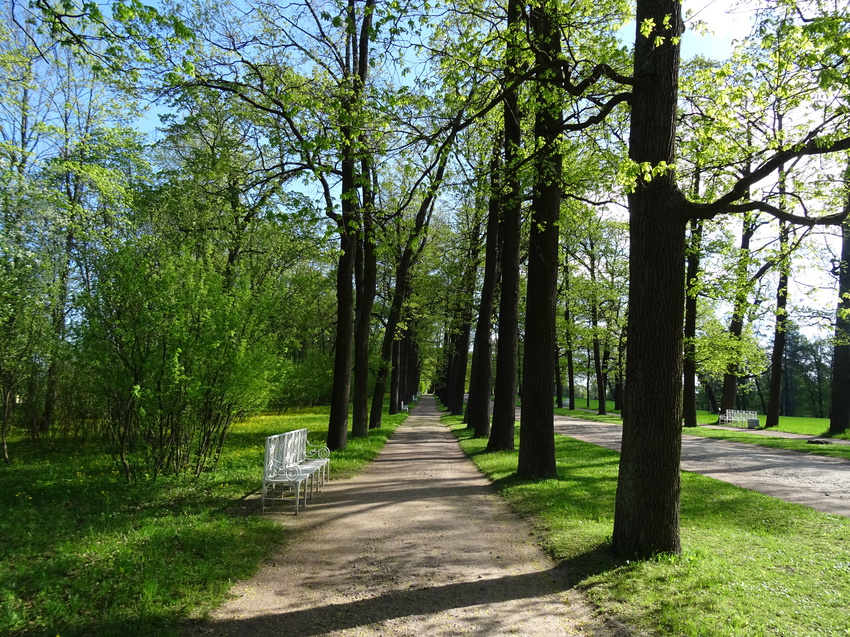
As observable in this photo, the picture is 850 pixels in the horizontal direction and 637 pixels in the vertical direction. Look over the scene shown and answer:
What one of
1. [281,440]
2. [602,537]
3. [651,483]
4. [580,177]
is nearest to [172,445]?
[281,440]

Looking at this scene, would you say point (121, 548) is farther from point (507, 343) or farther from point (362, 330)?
point (362, 330)

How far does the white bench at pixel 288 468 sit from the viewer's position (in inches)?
281

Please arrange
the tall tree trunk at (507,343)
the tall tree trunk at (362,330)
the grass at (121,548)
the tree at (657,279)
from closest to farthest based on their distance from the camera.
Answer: the grass at (121,548) < the tree at (657,279) < the tall tree trunk at (507,343) < the tall tree trunk at (362,330)

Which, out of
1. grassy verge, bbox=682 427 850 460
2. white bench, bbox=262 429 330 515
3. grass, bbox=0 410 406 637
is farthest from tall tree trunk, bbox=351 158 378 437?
grassy verge, bbox=682 427 850 460

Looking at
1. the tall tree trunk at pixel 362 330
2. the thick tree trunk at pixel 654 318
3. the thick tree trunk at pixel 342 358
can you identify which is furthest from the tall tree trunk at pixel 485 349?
the thick tree trunk at pixel 654 318

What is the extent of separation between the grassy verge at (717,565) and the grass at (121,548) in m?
3.26

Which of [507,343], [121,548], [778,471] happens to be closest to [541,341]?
[507,343]

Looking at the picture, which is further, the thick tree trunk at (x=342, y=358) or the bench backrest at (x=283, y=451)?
the thick tree trunk at (x=342, y=358)

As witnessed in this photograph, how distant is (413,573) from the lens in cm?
482

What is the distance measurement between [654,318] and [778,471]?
8837 millimetres

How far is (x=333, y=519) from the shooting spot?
686 centimetres

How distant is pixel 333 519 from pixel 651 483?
3985mm

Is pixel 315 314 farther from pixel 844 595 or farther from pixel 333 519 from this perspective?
pixel 844 595

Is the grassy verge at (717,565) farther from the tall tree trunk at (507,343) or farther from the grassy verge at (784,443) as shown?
the grassy verge at (784,443)
